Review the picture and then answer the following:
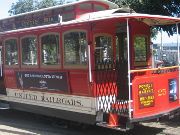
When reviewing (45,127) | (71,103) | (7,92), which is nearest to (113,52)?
(71,103)

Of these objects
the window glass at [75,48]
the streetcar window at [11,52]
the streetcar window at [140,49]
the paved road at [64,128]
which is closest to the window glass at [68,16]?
the window glass at [75,48]

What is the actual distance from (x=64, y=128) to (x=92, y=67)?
2.68 meters

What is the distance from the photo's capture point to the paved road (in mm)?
Answer: 10836

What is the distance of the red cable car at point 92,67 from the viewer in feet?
31.0

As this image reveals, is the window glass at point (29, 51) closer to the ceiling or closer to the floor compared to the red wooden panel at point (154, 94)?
closer to the ceiling

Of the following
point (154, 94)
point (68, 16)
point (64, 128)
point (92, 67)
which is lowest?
point (64, 128)

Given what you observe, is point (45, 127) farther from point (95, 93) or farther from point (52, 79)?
point (95, 93)

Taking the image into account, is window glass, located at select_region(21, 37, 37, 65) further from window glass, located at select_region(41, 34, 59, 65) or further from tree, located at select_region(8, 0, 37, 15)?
tree, located at select_region(8, 0, 37, 15)

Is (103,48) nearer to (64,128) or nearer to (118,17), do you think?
(118,17)

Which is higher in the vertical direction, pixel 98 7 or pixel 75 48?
pixel 98 7

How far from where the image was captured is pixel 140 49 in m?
11.1

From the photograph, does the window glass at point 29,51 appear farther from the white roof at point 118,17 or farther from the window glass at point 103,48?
the window glass at point 103,48

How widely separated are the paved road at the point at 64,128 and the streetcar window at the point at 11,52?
1.98m

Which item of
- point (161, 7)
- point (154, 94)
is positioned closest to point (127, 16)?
point (154, 94)
